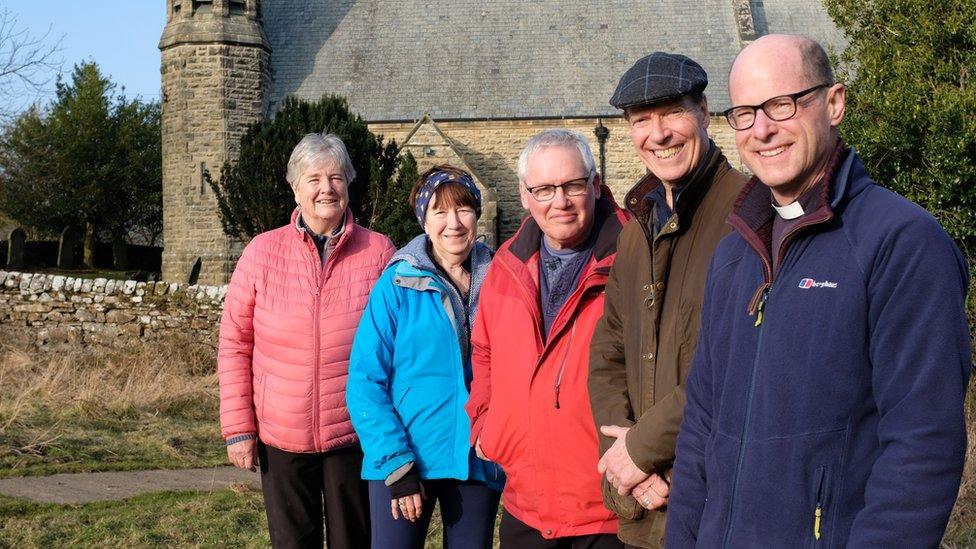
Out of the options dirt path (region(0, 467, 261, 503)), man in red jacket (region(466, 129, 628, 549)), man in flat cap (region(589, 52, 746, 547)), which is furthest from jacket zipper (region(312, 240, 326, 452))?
dirt path (region(0, 467, 261, 503))

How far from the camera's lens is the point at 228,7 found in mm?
21516

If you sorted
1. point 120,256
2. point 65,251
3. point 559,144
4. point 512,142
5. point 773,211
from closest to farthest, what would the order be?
point 773,211 → point 559,144 → point 512,142 → point 65,251 → point 120,256

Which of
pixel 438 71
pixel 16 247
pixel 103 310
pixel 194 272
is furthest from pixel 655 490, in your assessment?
pixel 16 247

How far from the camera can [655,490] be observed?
8.79 ft

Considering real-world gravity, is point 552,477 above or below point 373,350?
below

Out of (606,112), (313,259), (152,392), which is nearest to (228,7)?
(606,112)

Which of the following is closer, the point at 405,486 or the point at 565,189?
the point at 565,189

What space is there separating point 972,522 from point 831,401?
4.13m

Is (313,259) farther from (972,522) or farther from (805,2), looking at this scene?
(805,2)

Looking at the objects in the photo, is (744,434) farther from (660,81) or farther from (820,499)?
(660,81)

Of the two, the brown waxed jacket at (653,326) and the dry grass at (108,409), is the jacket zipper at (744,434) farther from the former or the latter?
the dry grass at (108,409)

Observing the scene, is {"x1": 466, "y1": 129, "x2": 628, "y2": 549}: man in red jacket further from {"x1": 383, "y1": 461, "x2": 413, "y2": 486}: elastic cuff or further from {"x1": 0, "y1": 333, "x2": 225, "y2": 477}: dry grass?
{"x1": 0, "y1": 333, "x2": 225, "y2": 477}: dry grass

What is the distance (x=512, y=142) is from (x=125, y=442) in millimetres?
15789

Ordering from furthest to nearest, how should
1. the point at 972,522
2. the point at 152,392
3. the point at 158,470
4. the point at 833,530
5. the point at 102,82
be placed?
the point at 102,82, the point at 152,392, the point at 158,470, the point at 972,522, the point at 833,530
